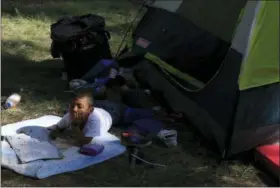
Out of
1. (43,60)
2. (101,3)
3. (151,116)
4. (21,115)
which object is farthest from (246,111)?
(101,3)

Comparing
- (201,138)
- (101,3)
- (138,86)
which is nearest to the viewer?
(201,138)

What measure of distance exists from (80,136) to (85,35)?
1462 millimetres

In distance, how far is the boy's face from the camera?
3737 millimetres

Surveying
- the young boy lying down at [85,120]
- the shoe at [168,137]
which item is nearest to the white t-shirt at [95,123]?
the young boy lying down at [85,120]

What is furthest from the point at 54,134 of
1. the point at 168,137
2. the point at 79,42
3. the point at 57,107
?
the point at 79,42

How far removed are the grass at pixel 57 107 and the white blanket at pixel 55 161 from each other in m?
0.04

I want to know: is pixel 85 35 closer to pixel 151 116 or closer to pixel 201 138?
pixel 151 116

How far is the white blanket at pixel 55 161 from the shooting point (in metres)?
3.40

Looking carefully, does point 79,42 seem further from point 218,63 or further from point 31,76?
point 218,63

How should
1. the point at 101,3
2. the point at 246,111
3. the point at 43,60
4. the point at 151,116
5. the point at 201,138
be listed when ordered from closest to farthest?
the point at 246,111 < the point at 201,138 < the point at 151,116 < the point at 43,60 < the point at 101,3

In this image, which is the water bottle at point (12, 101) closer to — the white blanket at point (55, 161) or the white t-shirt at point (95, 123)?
the white blanket at point (55, 161)

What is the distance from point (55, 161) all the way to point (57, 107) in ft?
3.37

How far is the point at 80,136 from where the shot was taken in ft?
12.5

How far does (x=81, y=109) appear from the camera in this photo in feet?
12.3
